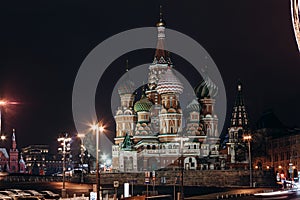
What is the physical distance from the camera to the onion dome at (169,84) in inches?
3787

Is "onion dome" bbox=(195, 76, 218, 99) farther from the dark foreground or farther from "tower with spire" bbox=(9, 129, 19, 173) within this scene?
"tower with spire" bbox=(9, 129, 19, 173)

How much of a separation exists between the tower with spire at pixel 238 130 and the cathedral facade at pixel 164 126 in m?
2.87

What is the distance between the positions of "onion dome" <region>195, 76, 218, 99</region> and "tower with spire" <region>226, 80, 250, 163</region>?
4809 mm

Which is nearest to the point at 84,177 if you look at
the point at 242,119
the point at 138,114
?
the point at 138,114

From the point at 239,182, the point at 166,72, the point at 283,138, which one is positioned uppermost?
the point at 166,72

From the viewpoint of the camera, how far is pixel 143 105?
3939 inches

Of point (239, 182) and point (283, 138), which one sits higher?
point (283, 138)

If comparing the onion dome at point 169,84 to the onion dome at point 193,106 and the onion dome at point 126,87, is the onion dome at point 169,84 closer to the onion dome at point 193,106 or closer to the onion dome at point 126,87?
the onion dome at point 193,106

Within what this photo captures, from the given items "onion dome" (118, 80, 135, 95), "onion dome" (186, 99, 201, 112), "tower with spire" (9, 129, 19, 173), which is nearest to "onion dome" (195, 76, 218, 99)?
"onion dome" (186, 99, 201, 112)

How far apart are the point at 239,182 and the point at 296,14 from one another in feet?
200

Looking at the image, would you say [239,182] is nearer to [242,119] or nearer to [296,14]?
[242,119]

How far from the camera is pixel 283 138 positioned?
9094 cm

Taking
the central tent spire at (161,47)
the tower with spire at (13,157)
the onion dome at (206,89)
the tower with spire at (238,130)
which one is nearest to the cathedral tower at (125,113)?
the central tent spire at (161,47)

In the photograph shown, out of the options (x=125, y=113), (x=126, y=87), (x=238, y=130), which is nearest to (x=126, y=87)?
(x=126, y=87)
